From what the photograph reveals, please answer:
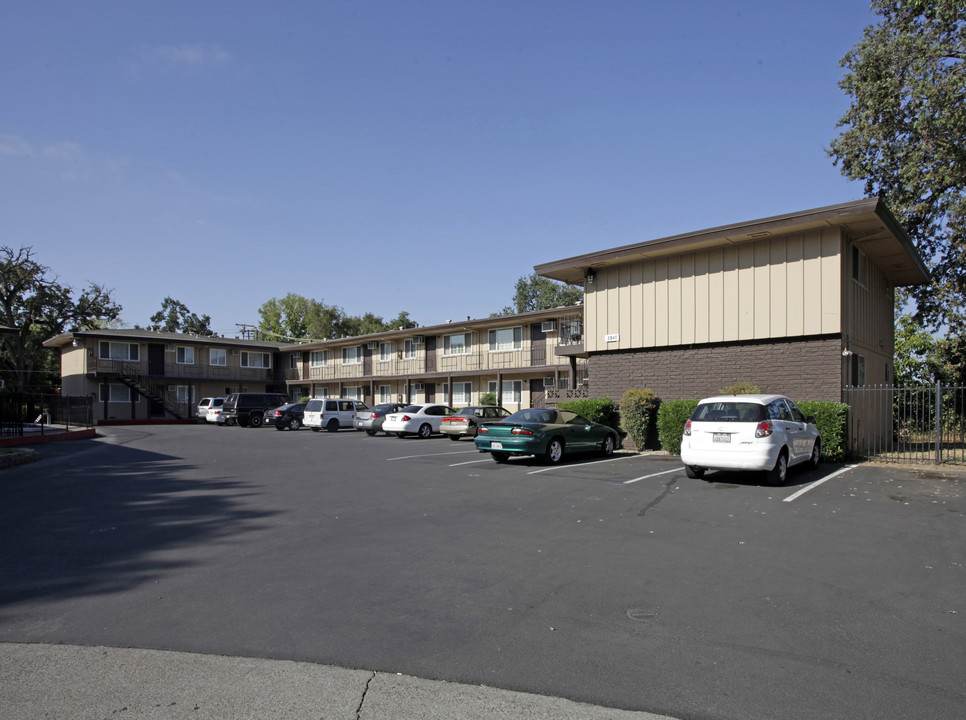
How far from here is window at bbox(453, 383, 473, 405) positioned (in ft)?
129

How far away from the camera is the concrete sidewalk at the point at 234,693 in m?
3.56

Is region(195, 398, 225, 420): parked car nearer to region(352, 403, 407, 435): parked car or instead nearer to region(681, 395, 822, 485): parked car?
region(352, 403, 407, 435): parked car

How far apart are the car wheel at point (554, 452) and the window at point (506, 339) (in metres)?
21.2

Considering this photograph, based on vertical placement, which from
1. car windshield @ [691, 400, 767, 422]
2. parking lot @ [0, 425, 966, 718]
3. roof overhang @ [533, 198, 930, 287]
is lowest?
parking lot @ [0, 425, 966, 718]

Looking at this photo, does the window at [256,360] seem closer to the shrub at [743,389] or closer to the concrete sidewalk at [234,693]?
the shrub at [743,389]

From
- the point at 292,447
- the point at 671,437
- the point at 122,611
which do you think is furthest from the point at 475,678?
the point at 292,447

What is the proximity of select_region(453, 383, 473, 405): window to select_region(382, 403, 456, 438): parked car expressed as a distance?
1180 centimetres

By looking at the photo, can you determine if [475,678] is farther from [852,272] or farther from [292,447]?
[292,447]

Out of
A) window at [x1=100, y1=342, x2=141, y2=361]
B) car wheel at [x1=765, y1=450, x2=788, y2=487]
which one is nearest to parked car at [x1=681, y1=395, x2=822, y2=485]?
car wheel at [x1=765, y1=450, x2=788, y2=487]

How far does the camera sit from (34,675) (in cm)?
402

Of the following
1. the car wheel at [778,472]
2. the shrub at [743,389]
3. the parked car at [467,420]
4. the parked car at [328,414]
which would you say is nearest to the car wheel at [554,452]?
the shrub at [743,389]

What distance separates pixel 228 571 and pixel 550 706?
3832mm

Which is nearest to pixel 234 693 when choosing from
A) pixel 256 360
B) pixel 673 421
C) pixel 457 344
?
pixel 673 421

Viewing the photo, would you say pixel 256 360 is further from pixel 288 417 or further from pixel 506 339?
pixel 506 339
